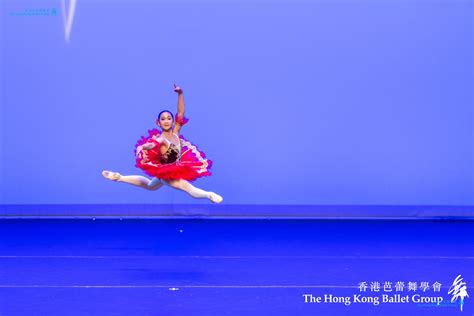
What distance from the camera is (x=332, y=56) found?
24.9ft

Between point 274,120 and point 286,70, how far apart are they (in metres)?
0.45

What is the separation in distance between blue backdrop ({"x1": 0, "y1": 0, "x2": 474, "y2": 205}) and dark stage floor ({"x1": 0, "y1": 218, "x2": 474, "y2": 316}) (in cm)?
41

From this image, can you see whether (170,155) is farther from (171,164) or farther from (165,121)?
(165,121)

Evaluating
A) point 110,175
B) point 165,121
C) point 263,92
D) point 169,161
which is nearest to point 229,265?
point 169,161

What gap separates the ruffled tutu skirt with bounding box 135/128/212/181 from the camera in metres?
4.82

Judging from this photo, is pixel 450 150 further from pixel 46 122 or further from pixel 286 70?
pixel 46 122

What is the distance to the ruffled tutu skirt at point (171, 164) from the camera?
4.82 m

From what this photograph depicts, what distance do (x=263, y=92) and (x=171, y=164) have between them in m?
2.91

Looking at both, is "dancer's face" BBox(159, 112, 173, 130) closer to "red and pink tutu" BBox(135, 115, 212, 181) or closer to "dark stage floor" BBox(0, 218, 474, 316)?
"red and pink tutu" BBox(135, 115, 212, 181)

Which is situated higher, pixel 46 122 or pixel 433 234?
pixel 46 122

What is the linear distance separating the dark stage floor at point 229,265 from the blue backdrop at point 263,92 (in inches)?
16.1

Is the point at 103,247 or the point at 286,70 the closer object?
the point at 103,247

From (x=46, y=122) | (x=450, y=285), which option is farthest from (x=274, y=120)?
(x=450, y=285)

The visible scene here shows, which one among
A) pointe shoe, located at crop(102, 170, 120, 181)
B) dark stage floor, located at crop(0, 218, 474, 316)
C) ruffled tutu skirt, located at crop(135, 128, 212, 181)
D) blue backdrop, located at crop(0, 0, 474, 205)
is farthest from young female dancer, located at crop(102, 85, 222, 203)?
blue backdrop, located at crop(0, 0, 474, 205)
